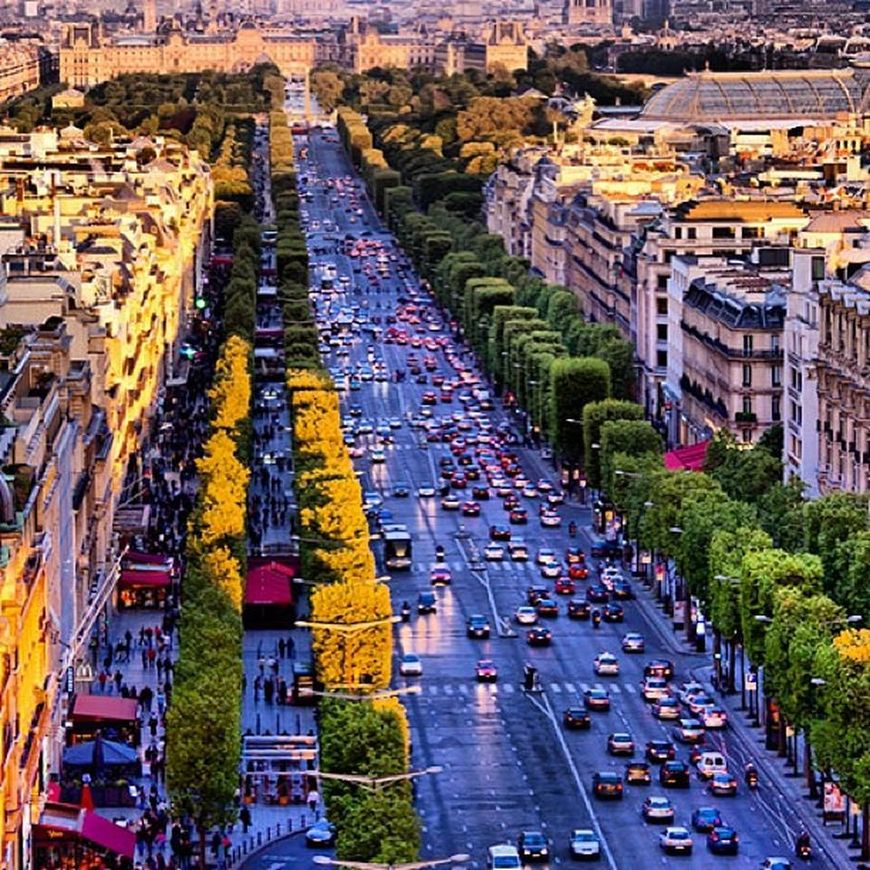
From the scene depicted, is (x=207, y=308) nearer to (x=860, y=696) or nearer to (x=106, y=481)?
(x=106, y=481)

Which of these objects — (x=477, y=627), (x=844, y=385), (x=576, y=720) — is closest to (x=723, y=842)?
(x=576, y=720)

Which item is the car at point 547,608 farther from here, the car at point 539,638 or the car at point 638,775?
the car at point 638,775

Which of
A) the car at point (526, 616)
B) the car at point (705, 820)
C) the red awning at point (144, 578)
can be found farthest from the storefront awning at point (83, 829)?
the red awning at point (144, 578)

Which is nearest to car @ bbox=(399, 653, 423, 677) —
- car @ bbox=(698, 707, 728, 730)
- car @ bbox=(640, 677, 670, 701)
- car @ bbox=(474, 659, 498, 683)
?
car @ bbox=(474, 659, 498, 683)

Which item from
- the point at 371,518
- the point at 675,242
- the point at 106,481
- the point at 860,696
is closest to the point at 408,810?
the point at 860,696

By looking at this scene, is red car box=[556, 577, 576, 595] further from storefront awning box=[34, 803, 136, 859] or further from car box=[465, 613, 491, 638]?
storefront awning box=[34, 803, 136, 859]
